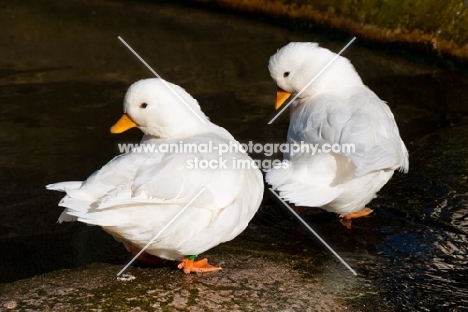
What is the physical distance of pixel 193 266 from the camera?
177 inches

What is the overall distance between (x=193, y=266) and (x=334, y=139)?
1280mm

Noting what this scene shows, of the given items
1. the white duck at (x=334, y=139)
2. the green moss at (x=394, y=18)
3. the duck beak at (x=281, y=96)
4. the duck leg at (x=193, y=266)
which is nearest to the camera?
the duck leg at (x=193, y=266)

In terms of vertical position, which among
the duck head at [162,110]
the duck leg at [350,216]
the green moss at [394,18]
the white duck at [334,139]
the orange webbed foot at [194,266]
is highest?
the green moss at [394,18]

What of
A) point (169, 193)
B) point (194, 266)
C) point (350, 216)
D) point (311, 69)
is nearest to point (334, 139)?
point (350, 216)

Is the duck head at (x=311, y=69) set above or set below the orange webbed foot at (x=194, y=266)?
above

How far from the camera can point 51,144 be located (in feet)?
23.2

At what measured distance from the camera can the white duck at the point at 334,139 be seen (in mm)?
4918

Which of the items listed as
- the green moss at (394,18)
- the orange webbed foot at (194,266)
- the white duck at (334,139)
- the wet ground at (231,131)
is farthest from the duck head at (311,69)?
the green moss at (394,18)

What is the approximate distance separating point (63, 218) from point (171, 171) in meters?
0.73

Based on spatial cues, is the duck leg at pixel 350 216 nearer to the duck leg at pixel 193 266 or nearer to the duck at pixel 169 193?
the duck at pixel 169 193

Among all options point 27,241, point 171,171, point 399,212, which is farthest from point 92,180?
point 399,212

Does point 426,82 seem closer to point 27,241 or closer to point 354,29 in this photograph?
point 354,29

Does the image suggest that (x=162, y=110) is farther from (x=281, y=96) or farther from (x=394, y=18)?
(x=394, y=18)

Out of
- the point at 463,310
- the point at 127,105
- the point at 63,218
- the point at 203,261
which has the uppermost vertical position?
the point at 127,105
